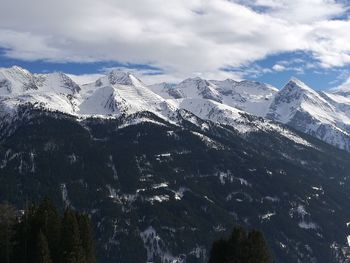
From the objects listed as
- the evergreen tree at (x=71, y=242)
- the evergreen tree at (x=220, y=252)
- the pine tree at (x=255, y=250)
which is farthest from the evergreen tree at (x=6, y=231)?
the pine tree at (x=255, y=250)

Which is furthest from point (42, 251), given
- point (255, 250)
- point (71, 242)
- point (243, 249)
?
point (255, 250)

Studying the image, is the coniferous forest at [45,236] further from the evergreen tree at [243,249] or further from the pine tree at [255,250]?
the pine tree at [255,250]

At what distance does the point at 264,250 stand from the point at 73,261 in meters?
36.2

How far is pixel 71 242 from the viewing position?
127 metres

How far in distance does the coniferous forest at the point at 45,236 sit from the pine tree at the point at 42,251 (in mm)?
1762

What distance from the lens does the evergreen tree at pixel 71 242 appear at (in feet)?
414

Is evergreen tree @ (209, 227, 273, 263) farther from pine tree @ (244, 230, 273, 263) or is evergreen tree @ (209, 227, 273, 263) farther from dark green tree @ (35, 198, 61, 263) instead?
dark green tree @ (35, 198, 61, 263)

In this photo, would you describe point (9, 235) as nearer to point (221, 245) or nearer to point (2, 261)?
point (2, 261)

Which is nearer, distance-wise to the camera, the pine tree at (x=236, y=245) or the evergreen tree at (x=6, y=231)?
the pine tree at (x=236, y=245)

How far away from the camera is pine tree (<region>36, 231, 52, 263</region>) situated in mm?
118500

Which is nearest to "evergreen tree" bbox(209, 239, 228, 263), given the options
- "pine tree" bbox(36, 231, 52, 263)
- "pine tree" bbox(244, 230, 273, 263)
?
"pine tree" bbox(244, 230, 273, 263)

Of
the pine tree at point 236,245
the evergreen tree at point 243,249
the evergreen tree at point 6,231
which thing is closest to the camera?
the evergreen tree at point 243,249

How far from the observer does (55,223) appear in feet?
436

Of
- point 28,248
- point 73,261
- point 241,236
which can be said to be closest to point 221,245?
point 241,236
